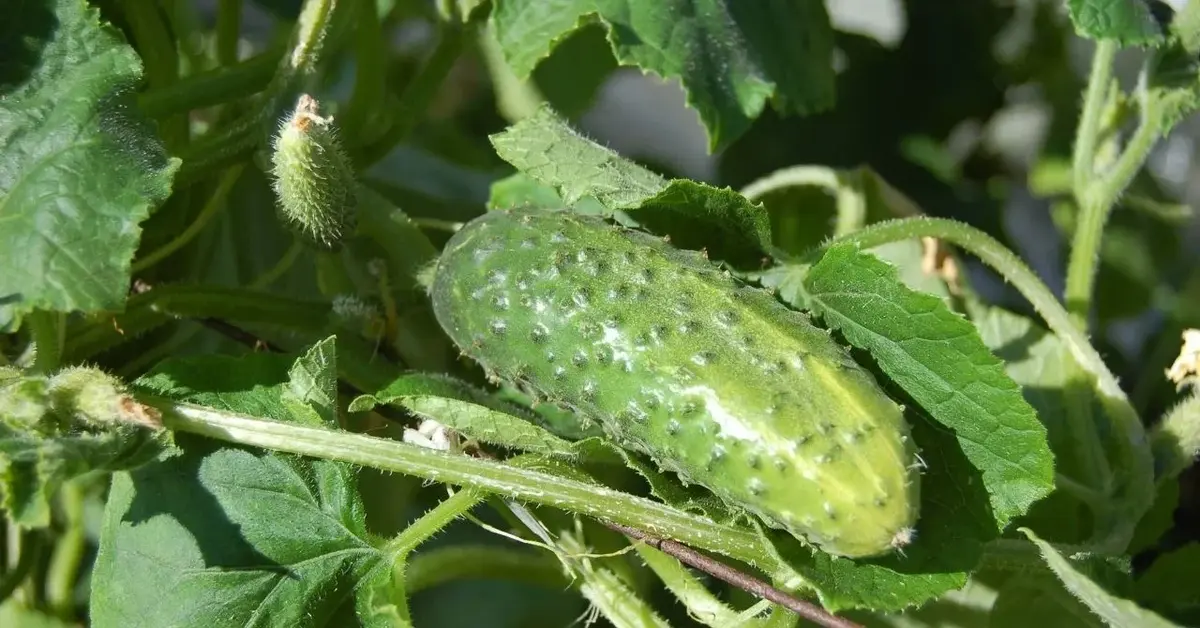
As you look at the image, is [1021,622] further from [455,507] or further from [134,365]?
[134,365]

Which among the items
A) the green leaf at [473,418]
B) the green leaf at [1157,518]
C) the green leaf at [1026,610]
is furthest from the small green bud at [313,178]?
the green leaf at [1157,518]

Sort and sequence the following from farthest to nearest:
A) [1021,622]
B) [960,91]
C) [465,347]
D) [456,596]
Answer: [960,91] → [456,596] → [1021,622] → [465,347]

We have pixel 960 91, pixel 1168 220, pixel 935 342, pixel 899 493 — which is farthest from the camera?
Result: pixel 960 91

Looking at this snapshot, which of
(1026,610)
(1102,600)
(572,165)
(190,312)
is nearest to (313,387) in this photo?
(190,312)

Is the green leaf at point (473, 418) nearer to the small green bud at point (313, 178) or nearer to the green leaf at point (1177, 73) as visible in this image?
the small green bud at point (313, 178)

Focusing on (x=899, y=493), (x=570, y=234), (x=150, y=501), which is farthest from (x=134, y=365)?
(x=899, y=493)

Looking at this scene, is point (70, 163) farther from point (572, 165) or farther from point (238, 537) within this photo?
point (572, 165)

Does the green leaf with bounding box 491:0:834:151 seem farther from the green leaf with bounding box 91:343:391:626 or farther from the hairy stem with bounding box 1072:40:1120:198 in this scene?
the green leaf with bounding box 91:343:391:626

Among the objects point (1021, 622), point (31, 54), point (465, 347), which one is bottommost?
point (1021, 622)
